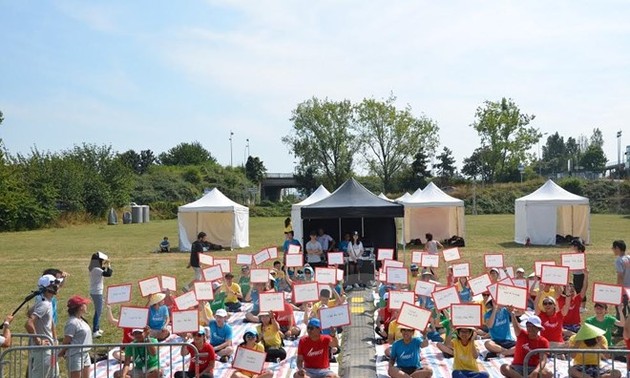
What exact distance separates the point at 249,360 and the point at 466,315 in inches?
117

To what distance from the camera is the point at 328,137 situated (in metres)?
74.5

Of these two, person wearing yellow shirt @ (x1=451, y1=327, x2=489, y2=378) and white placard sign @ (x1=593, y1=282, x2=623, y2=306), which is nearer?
person wearing yellow shirt @ (x1=451, y1=327, x2=489, y2=378)

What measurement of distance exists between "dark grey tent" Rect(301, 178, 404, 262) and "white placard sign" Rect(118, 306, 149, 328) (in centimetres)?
969

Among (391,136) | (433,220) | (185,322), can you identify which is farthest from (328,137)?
(185,322)

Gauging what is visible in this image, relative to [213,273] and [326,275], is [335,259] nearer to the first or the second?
[326,275]

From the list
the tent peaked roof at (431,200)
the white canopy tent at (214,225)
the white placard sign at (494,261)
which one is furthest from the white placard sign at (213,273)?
the tent peaked roof at (431,200)

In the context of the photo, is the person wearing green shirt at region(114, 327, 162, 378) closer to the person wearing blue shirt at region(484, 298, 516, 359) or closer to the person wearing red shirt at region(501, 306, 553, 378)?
the person wearing red shirt at region(501, 306, 553, 378)

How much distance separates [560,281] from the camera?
34.2 ft

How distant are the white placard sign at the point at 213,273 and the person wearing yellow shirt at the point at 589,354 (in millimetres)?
7239

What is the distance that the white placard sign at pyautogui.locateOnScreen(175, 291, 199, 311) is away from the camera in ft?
31.8

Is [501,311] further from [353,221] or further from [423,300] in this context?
[353,221]

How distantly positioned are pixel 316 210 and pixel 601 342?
35.6ft

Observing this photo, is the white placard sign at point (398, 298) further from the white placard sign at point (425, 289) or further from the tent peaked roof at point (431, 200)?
the tent peaked roof at point (431, 200)

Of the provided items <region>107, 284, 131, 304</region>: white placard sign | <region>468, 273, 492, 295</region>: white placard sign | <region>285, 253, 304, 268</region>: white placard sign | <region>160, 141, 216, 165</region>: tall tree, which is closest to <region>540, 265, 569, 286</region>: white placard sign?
<region>468, 273, 492, 295</region>: white placard sign
